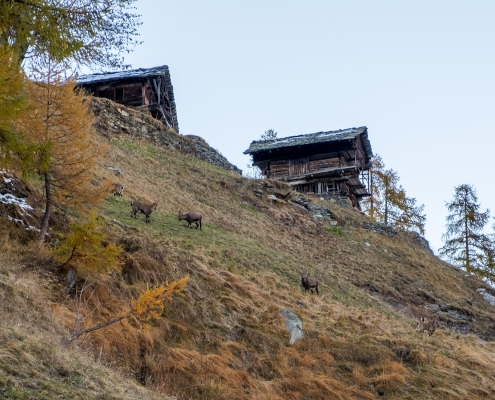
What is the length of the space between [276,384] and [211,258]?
21.3 ft

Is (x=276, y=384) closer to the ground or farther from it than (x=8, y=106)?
closer to the ground

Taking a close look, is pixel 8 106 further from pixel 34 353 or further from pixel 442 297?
pixel 442 297

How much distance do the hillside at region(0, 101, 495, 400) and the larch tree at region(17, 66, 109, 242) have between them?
1.15 m

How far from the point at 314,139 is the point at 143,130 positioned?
13.5 m

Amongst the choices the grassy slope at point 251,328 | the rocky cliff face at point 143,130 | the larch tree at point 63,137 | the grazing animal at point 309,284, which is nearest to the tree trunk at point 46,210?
the larch tree at point 63,137

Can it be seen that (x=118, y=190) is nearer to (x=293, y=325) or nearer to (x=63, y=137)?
(x=63, y=137)

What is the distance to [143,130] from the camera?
38438mm

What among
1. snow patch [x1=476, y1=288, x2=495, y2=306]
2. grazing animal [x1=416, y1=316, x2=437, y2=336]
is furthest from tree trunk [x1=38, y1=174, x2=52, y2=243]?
snow patch [x1=476, y1=288, x2=495, y2=306]

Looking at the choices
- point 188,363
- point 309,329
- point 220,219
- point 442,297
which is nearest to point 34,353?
point 188,363

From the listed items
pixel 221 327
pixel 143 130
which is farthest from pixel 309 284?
pixel 143 130

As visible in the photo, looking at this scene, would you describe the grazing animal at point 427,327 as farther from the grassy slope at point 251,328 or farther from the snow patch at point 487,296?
the snow patch at point 487,296

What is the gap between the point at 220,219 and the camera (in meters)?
26.9

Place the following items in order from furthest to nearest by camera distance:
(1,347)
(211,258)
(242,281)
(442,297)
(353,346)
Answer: (442,297) → (211,258) → (242,281) → (353,346) → (1,347)

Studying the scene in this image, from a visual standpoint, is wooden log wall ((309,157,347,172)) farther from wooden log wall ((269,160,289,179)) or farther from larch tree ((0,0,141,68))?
larch tree ((0,0,141,68))
